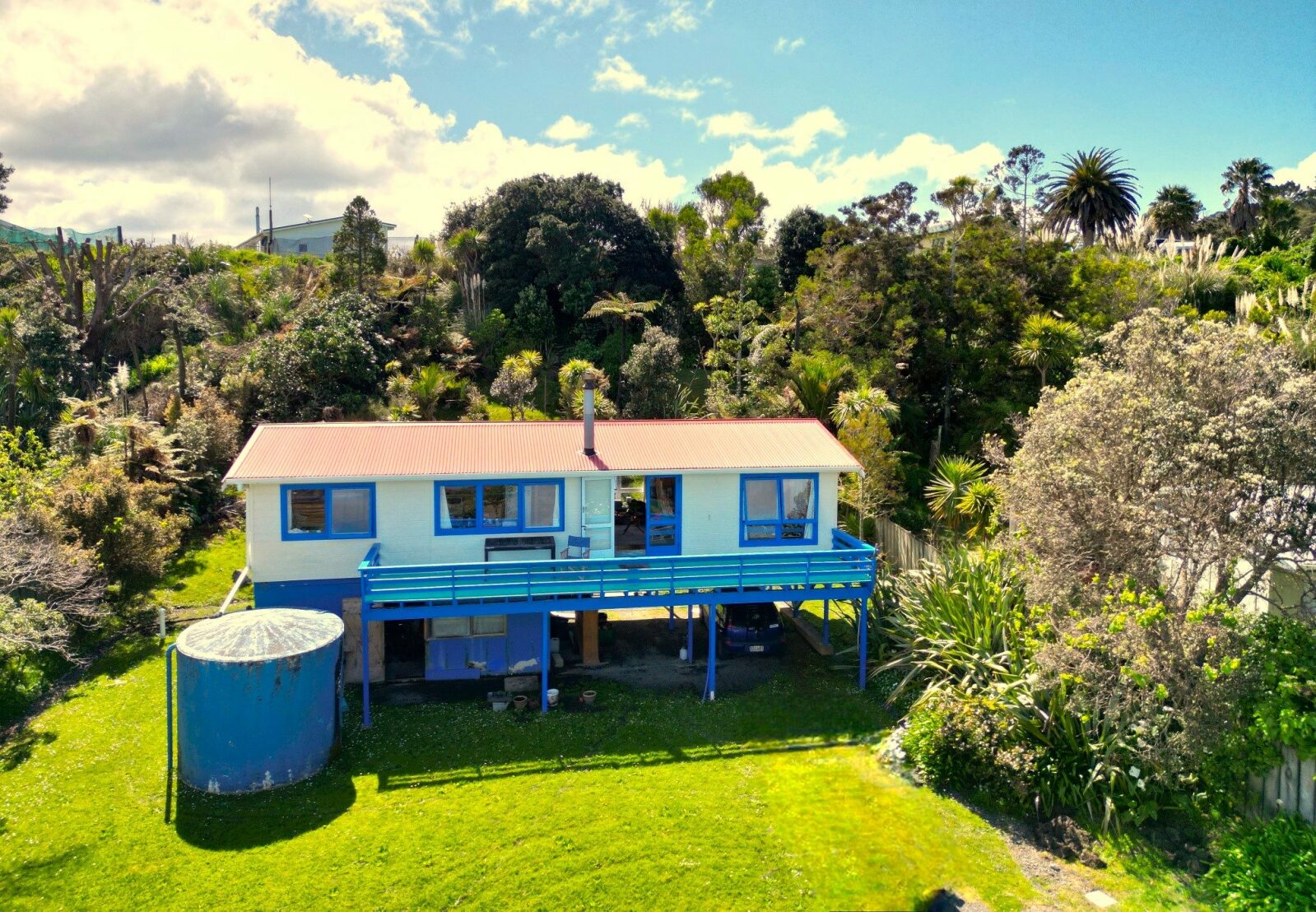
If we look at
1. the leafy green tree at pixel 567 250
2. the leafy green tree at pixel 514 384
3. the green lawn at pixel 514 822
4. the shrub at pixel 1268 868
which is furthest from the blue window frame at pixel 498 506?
the leafy green tree at pixel 567 250

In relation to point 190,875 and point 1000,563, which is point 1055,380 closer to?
point 1000,563

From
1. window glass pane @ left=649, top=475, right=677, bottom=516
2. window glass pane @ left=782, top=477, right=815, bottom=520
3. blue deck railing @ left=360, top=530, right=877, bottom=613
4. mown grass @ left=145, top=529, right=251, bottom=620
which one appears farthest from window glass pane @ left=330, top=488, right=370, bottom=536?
window glass pane @ left=782, top=477, right=815, bottom=520

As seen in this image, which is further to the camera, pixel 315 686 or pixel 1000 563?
pixel 1000 563

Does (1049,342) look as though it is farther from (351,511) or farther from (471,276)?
(471,276)

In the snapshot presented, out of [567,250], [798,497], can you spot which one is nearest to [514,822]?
[798,497]

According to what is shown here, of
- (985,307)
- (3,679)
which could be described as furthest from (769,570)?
(985,307)
